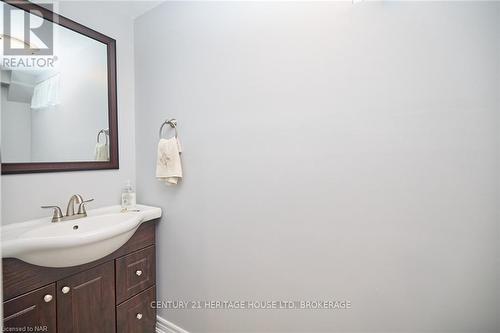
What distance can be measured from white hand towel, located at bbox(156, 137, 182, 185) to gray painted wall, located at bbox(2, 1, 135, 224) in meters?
0.41

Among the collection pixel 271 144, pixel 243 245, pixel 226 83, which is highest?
pixel 226 83

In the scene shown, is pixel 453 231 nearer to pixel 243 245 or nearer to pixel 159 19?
pixel 243 245

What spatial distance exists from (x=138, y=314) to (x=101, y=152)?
1.08 metres

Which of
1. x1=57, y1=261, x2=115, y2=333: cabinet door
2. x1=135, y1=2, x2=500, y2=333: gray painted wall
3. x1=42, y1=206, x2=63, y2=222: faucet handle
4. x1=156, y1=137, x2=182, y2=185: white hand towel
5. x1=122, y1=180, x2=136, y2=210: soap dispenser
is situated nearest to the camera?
x1=135, y1=2, x2=500, y2=333: gray painted wall

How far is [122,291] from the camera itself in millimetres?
1252

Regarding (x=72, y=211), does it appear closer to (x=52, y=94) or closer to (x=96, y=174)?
(x=96, y=174)

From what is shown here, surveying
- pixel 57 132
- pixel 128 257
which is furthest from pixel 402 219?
pixel 57 132

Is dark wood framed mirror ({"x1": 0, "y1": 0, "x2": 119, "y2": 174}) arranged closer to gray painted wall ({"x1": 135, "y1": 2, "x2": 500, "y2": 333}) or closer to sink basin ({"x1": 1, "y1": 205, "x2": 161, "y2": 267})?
sink basin ({"x1": 1, "y1": 205, "x2": 161, "y2": 267})

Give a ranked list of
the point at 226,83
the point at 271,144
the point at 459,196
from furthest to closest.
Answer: the point at 226,83 → the point at 271,144 → the point at 459,196

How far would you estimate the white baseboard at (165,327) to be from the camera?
1428 millimetres

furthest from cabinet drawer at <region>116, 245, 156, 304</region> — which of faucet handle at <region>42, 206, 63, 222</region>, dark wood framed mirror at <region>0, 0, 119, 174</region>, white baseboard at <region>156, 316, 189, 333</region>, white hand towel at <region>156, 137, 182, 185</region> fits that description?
dark wood framed mirror at <region>0, 0, 119, 174</region>

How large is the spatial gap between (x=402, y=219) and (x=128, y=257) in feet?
4.80

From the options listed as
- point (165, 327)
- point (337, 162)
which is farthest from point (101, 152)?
point (337, 162)

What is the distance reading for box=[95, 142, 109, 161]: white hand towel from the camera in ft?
4.69
